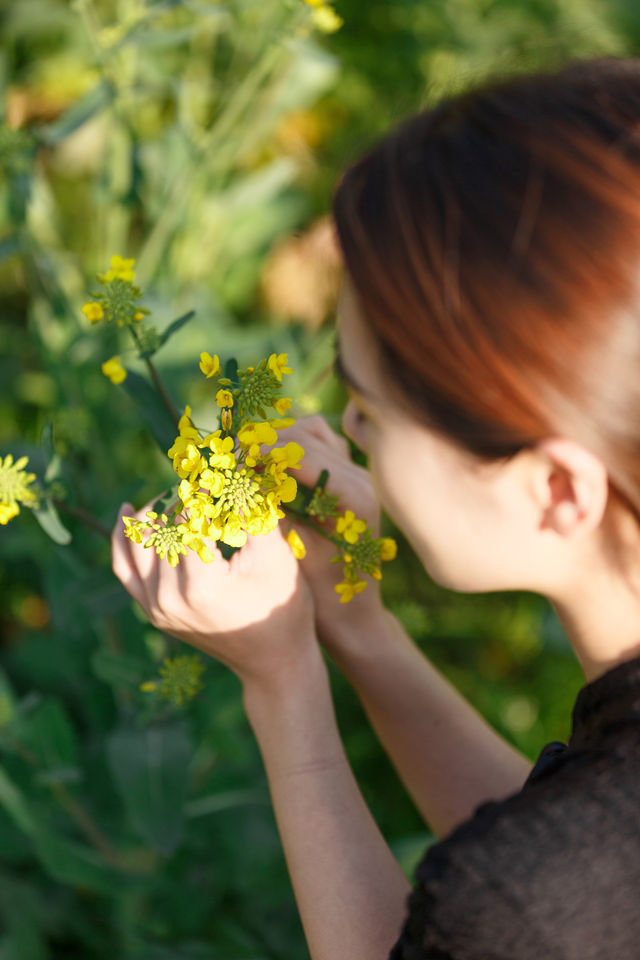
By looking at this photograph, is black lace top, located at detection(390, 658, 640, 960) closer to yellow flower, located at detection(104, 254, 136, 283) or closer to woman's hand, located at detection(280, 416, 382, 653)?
woman's hand, located at detection(280, 416, 382, 653)

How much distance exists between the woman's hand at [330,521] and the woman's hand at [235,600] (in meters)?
0.04

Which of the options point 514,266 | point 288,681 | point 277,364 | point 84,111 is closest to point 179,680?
point 288,681

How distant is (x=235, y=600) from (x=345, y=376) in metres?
0.21

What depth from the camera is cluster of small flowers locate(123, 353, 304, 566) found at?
1.94 feet

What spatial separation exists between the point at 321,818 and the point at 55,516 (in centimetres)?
36

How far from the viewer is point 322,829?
0.72 m

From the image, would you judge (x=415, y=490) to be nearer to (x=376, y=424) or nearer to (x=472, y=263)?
(x=376, y=424)

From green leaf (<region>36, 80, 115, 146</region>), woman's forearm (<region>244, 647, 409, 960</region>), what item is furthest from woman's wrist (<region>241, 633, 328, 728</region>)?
green leaf (<region>36, 80, 115, 146</region>)

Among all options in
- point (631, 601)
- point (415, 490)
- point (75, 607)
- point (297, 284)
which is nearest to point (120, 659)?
point (75, 607)

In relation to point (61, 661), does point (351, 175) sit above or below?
above

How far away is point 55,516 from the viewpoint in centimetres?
75

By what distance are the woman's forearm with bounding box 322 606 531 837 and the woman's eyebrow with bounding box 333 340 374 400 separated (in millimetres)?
306

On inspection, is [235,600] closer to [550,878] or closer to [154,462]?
[550,878]

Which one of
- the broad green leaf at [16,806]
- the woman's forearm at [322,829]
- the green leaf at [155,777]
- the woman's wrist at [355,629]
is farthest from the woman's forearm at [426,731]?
the broad green leaf at [16,806]
